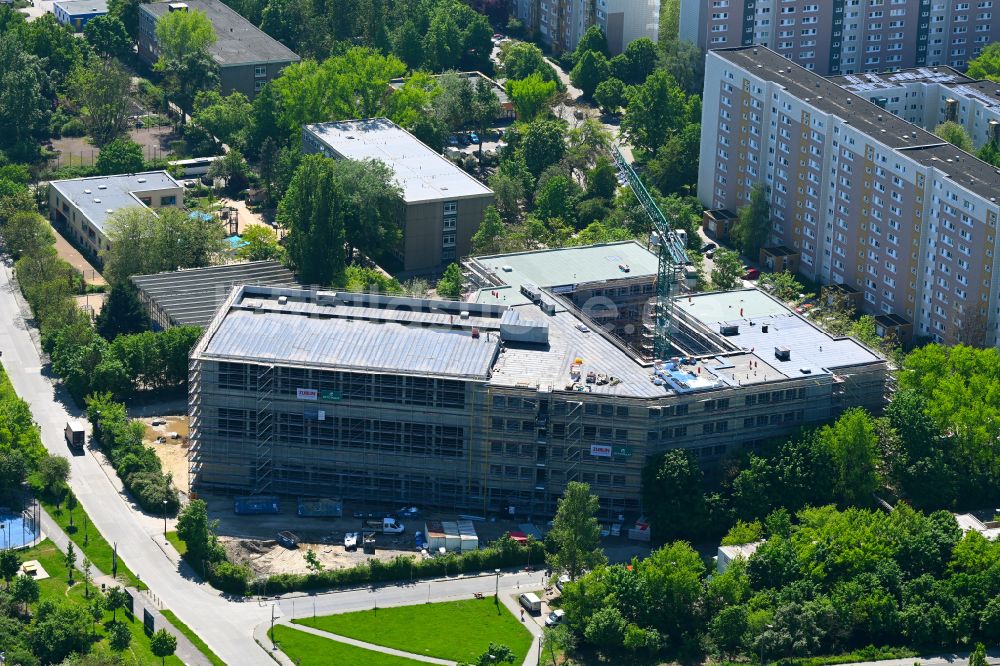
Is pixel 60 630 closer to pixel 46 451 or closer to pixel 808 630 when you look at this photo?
pixel 46 451

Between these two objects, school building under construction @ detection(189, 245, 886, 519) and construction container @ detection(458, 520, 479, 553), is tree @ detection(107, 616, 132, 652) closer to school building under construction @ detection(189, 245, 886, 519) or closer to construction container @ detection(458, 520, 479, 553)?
school building under construction @ detection(189, 245, 886, 519)

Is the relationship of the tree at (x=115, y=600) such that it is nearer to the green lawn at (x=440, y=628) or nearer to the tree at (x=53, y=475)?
the green lawn at (x=440, y=628)

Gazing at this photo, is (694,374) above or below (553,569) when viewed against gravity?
above

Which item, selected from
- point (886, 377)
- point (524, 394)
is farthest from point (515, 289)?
point (886, 377)

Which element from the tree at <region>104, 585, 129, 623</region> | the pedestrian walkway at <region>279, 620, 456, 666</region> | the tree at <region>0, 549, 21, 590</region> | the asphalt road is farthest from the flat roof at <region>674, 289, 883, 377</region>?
the tree at <region>0, 549, 21, 590</region>

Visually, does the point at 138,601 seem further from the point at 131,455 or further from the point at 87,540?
the point at 131,455

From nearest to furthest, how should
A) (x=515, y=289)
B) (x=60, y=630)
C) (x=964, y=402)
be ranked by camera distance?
(x=60, y=630)
(x=964, y=402)
(x=515, y=289)

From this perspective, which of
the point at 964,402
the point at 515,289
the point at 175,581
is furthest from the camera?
the point at 515,289
